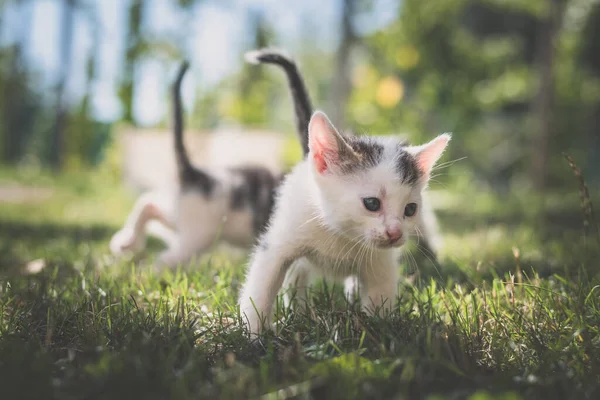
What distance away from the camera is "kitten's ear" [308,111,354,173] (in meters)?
2.14

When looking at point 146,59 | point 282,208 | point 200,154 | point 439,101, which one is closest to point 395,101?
point 439,101

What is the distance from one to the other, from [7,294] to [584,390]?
85.7 inches

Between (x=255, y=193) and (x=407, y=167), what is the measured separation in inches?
72.3

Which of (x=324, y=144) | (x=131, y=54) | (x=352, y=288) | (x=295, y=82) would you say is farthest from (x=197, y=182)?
(x=131, y=54)

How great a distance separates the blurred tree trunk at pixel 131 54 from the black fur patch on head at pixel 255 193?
8684 millimetres

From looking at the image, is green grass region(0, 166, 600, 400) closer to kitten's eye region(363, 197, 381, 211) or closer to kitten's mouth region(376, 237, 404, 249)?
kitten's mouth region(376, 237, 404, 249)

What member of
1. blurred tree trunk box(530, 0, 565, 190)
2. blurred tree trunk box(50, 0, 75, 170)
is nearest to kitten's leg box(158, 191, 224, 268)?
blurred tree trunk box(530, 0, 565, 190)

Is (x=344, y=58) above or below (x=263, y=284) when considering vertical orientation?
above

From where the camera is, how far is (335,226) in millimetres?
2176

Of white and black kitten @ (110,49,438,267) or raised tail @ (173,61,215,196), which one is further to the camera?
raised tail @ (173,61,215,196)

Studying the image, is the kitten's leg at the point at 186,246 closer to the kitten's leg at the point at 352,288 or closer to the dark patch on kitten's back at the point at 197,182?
the dark patch on kitten's back at the point at 197,182

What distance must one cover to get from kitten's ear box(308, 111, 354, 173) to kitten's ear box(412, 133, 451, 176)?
0.34 metres

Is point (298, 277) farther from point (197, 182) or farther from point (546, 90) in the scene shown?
point (546, 90)

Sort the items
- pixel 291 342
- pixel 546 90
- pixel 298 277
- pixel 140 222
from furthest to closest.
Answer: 1. pixel 546 90
2. pixel 140 222
3. pixel 298 277
4. pixel 291 342
